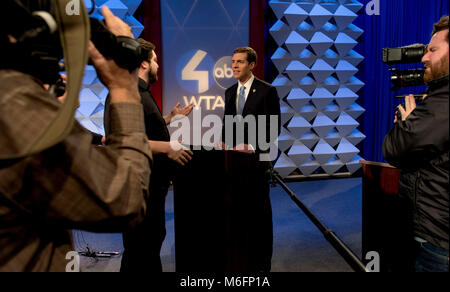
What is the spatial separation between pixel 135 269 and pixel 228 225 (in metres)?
0.68

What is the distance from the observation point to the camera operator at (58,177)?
1.70 ft

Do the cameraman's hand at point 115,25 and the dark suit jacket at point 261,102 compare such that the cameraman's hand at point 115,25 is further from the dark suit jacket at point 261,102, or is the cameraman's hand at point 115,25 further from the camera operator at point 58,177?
the dark suit jacket at point 261,102

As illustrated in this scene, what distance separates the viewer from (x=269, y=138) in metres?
2.66

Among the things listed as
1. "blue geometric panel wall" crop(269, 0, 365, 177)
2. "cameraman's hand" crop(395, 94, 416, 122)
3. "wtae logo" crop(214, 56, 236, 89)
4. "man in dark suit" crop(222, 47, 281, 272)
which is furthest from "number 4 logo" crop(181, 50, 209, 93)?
"cameraman's hand" crop(395, 94, 416, 122)

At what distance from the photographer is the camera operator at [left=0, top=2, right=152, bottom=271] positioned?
1.70ft

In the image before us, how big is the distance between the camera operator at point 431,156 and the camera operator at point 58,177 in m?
0.97

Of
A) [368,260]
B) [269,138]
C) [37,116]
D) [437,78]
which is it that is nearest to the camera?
[37,116]

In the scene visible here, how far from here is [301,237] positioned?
2971 millimetres

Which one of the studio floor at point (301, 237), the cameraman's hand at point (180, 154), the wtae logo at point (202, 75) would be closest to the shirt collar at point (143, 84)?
the cameraman's hand at point (180, 154)

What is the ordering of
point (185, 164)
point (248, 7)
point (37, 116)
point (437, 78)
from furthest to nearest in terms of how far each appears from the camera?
point (248, 7) < point (185, 164) < point (437, 78) < point (37, 116)

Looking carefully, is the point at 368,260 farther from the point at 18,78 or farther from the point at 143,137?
the point at 18,78

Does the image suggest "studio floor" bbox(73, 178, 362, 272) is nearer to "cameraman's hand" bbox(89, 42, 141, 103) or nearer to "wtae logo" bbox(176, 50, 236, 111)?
"wtae logo" bbox(176, 50, 236, 111)

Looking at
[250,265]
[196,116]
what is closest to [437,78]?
[250,265]
